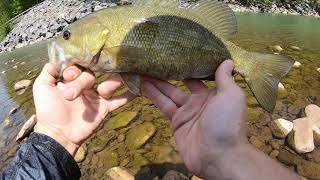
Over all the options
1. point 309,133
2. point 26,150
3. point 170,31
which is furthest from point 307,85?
point 26,150

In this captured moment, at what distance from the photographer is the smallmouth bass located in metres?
3.49

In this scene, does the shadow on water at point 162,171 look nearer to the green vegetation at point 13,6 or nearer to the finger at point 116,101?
the finger at point 116,101

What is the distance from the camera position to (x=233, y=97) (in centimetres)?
345

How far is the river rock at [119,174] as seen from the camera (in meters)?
6.08

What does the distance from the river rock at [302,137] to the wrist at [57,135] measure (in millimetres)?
Result: 4278

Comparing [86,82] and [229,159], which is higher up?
[86,82]

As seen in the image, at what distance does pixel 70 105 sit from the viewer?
430 centimetres

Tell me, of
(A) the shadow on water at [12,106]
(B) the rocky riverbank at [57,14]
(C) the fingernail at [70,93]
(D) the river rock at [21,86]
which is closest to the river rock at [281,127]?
(C) the fingernail at [70,93]

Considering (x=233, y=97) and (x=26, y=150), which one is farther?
(x=26, y=150)

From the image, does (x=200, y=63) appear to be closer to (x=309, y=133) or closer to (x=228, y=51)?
(x=228, y=51)

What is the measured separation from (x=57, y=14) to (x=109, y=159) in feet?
88.8

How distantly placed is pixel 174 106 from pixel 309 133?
378cm

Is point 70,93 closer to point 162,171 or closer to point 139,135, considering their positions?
point 162,171

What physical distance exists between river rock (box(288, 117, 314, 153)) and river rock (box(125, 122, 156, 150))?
109 inches
